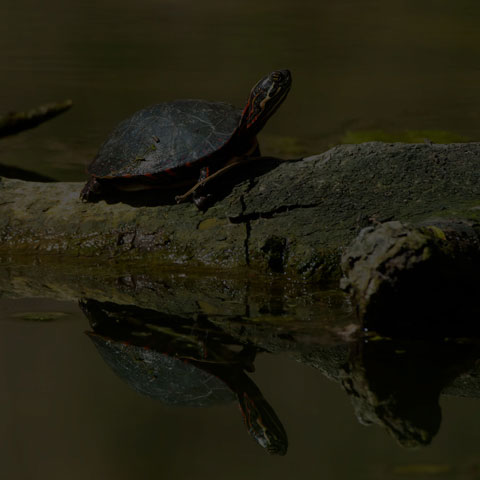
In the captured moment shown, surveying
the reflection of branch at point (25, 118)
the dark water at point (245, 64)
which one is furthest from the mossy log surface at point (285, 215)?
the reflection of branch at point (25, 118)

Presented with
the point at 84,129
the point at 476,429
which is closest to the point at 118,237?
the point at 476,429

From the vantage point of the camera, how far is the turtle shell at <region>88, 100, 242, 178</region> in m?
3.50

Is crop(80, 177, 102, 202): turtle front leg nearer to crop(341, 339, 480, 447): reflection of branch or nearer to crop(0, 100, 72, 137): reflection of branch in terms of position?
crop(341, 339, 480, 447): reflection of branch

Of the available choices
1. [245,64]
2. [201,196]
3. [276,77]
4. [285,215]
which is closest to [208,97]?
[245,64]

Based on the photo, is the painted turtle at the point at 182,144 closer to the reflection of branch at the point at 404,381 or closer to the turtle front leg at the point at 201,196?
the turtle front leg at the point at 201,196

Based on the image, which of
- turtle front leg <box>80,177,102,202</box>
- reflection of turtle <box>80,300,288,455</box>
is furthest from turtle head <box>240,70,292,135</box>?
reflection of turtle <box>80,300,288,455</box>

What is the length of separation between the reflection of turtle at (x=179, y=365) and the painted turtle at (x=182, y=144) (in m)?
0.72

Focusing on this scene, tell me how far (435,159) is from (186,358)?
4.45 ft

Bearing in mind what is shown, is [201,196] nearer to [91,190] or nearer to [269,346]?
[91,190]

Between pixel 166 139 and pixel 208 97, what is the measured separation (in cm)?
472

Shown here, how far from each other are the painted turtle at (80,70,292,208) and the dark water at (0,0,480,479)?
2.15 ft

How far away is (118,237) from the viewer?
354 centimetres

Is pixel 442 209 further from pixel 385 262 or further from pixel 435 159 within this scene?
pixel 385 262

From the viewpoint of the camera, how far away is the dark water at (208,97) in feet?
6.75
